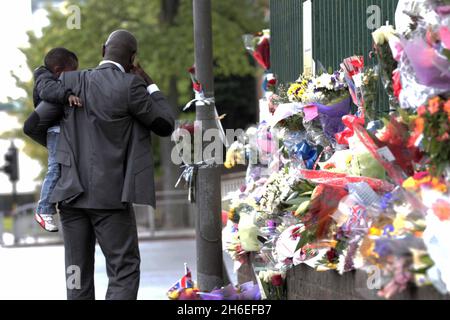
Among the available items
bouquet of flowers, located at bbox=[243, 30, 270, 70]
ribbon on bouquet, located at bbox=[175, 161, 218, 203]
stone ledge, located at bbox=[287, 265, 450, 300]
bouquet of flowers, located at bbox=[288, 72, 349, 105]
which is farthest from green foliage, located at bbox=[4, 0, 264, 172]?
stone ledge, located at bbox=[287, 265, 450, 300]

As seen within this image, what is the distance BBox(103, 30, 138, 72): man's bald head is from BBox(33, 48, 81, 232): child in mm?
385

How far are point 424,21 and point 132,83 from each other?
1964 mm

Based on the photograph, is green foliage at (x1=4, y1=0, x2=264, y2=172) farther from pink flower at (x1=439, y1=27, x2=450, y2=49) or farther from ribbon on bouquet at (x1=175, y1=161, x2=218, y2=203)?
pink flower at (x1=439, y1=27, x2=450, y2=49)

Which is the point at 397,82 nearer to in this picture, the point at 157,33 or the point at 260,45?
the point at 260,45

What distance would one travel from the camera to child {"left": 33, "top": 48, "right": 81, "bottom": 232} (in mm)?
6523

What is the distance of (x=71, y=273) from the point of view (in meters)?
6.60

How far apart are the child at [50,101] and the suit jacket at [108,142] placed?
0.07 m

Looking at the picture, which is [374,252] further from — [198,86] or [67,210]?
[198,86]

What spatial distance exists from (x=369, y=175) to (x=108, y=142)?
1.66 metres

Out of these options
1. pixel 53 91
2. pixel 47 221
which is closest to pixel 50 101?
pixel 53 91

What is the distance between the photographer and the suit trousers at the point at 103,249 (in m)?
6.45

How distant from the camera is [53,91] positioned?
656 cm

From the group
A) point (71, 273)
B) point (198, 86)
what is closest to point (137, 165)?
point (71, 273)

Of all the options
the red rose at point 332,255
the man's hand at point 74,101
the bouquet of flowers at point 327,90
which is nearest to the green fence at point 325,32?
the bouquet of flowers at point 327,90
